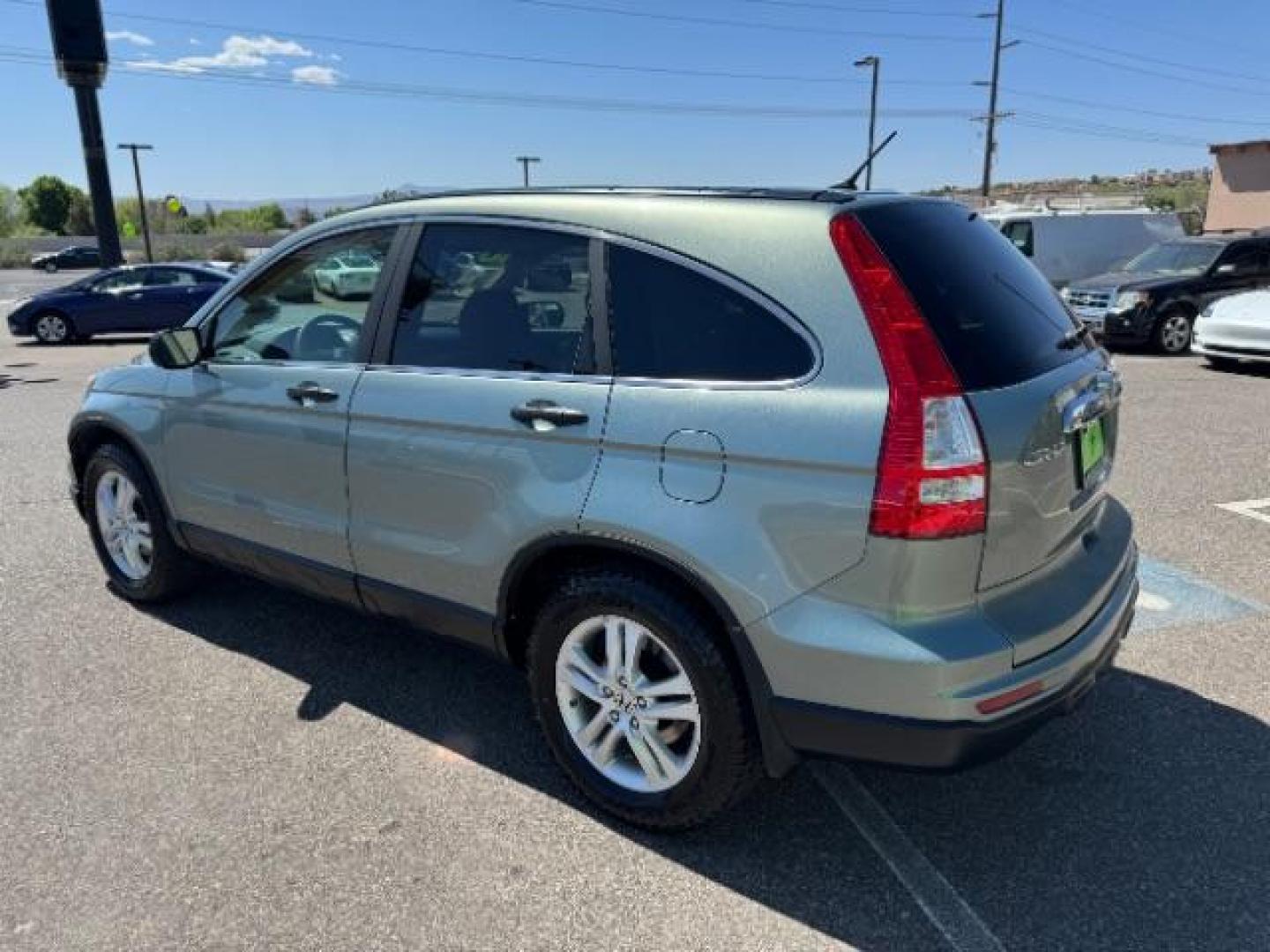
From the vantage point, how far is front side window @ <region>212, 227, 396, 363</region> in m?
3.33

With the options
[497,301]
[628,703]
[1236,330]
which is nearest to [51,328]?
[497,301]

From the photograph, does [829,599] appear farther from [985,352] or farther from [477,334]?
[477,334]

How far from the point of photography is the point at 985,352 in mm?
2328

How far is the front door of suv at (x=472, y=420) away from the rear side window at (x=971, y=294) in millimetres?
834

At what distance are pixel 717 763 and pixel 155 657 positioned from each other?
101 inches

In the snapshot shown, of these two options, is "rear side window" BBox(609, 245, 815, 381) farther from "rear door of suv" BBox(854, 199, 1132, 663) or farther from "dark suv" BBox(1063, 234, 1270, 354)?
"dark suv" BBox(1063, 234, 1270, 354)

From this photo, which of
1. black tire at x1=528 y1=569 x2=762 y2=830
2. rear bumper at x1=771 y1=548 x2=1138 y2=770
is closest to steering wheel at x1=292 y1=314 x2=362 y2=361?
black tire at x1=528 y1=569 x2=762 y2=830

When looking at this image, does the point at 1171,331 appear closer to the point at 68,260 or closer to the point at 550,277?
the point at 550,277

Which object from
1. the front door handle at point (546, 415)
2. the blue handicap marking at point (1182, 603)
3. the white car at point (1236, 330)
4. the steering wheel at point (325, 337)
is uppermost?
the steering wheel at point (325, 337)

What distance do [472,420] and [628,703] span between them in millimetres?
943

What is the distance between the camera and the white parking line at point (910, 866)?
7.65 ft

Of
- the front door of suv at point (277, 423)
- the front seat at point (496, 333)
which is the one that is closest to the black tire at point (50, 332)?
the front door of suv at point (277, 423)

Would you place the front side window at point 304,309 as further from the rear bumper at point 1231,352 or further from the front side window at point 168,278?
the front side window at point 168,278

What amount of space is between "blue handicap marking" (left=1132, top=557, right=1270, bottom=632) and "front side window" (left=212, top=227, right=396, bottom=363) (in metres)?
3.40
